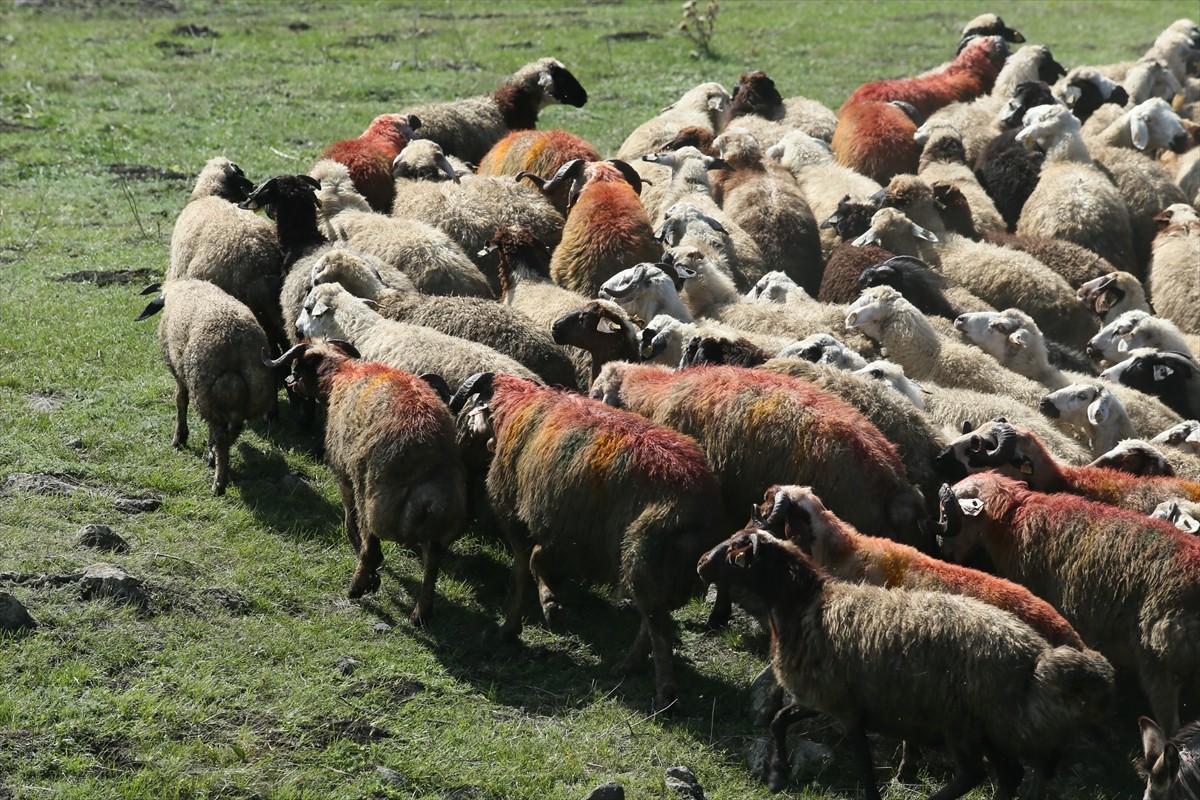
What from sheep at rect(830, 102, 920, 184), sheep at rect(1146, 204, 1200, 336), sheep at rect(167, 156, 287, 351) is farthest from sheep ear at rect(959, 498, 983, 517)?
sheep at rect(830, 102, 920, 184)

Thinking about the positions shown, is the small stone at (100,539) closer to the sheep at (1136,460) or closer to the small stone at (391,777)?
the small stone at (391,777)

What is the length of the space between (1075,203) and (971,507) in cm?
564

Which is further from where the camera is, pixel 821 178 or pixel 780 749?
pixel 821 178

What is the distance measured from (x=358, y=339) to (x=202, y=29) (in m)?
15.0

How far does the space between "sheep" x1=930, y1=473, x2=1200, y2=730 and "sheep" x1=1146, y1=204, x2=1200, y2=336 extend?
14.9ft

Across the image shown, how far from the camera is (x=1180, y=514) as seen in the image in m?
6.73

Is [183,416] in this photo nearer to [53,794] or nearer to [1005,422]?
[53,794]

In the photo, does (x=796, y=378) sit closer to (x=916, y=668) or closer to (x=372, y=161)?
(x=916, y=668)

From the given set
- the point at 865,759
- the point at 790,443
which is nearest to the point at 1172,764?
the point at 865,759

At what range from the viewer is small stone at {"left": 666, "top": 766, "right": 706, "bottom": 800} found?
5785mm

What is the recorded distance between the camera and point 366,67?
19625mm

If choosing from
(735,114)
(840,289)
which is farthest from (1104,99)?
(840,289)

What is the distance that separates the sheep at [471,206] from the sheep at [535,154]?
0.49m

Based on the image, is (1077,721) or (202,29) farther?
(202,29)
